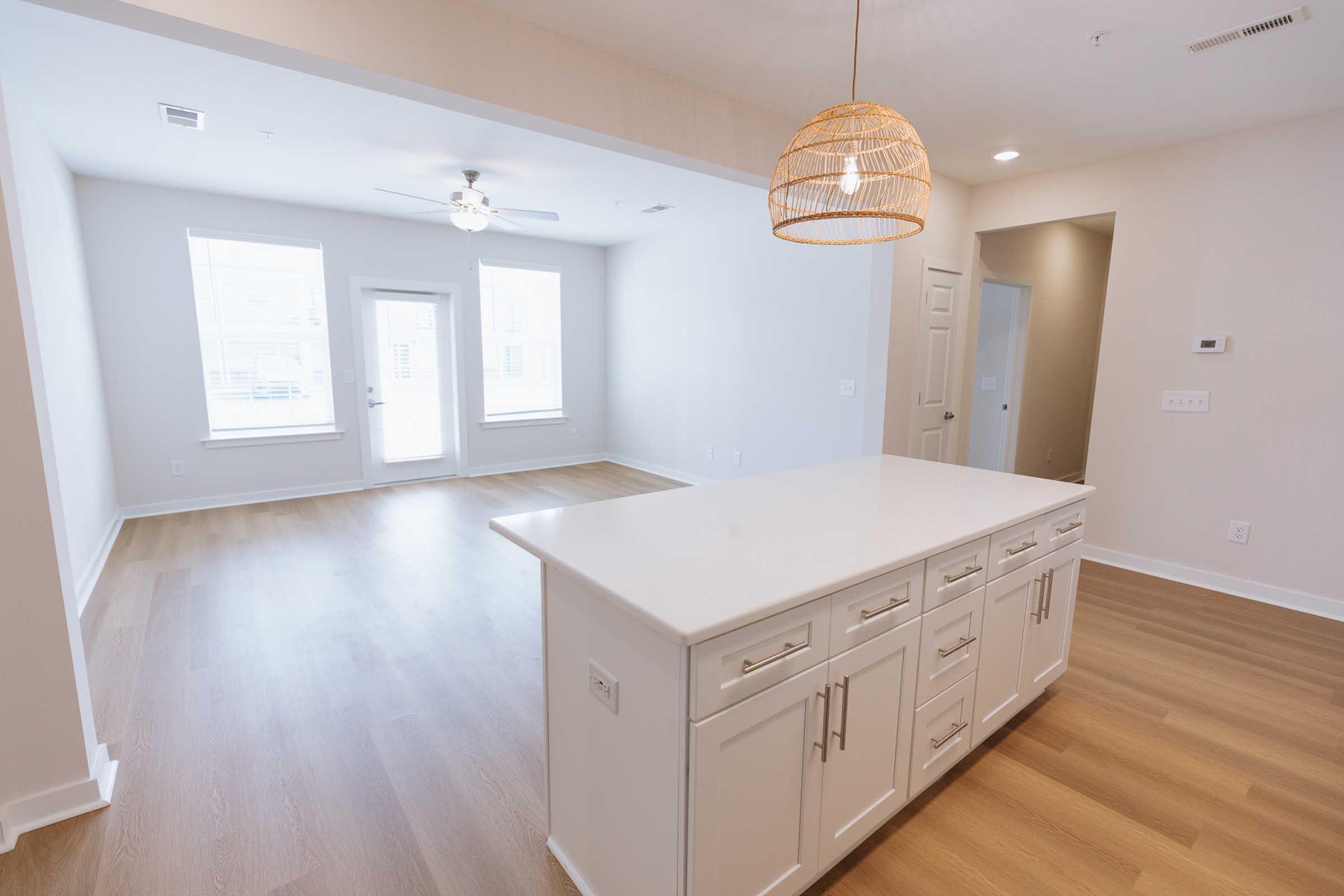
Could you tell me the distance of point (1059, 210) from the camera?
4023mm

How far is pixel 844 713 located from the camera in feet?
4.63

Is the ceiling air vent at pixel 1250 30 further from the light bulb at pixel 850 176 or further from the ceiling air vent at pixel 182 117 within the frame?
the ceiling air vent at pixel 182 117

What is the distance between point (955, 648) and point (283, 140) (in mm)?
4558

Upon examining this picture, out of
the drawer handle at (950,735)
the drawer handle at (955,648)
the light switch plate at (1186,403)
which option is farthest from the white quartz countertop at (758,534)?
the light switch plate at (1186,403)

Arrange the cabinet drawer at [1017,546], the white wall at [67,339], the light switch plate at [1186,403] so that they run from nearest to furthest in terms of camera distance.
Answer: the cabinet drawer at [1017,546] < the white wall at [67,339] < the light switch plate at [1186,403]

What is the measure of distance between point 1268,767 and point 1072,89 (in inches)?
117

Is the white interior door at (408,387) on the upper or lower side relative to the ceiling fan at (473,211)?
lower

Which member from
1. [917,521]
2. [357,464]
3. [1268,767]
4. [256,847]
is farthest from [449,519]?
[1268,767]

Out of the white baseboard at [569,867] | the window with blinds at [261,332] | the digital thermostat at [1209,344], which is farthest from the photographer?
the window with blinds at [261,332]

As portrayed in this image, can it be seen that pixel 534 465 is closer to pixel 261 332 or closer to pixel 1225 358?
pixel 261 332

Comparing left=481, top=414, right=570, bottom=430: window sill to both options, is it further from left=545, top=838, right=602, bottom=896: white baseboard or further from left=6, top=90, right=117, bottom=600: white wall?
left=545, top=838, right=602, bottom=896: white baseboard

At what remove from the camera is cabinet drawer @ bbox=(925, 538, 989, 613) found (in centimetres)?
165

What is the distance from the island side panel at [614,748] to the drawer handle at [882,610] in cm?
56

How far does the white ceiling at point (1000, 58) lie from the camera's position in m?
2.24
